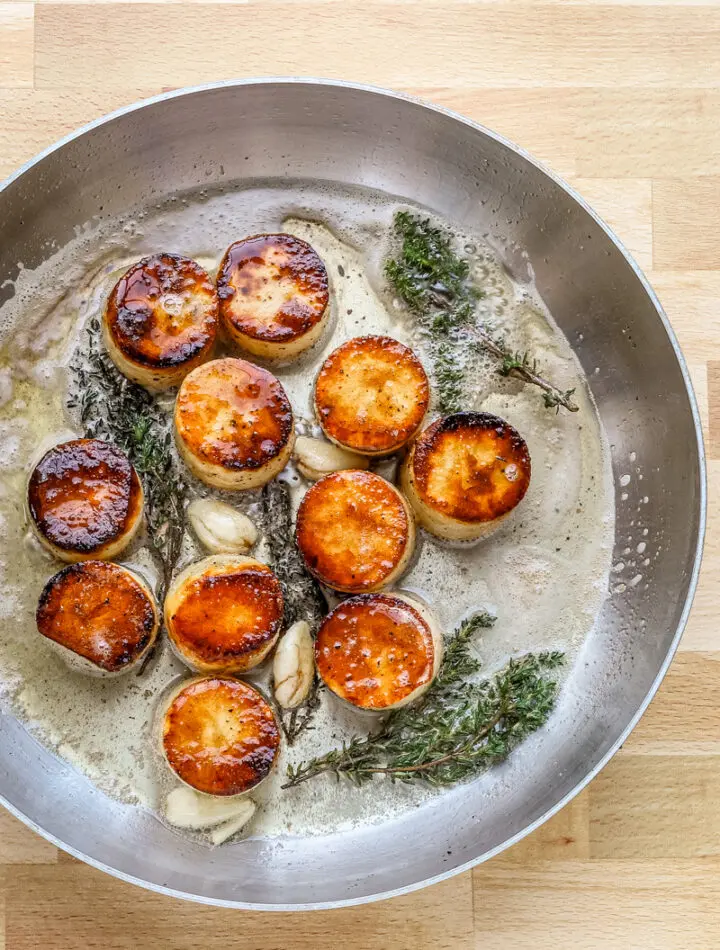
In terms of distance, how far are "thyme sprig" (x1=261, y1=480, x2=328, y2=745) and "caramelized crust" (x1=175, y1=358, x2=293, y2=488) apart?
0.11 m

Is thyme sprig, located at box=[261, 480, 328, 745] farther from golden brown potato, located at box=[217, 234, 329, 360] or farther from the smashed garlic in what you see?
golden brown potato, located at box=[217, 234, 329, 360]

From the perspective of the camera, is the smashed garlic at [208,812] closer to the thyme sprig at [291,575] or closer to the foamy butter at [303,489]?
the foamy butter at [303,489]

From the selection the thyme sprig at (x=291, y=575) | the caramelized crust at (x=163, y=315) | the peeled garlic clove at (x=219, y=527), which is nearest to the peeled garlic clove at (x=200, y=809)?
the thyme sprig at (x=291, y=575)

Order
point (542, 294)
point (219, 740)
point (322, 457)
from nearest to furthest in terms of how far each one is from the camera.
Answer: point (219, 740)
point (322, 457)
point (542, 294)

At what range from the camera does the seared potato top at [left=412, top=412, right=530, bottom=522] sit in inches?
57.8

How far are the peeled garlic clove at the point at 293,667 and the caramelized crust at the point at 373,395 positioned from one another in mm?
333

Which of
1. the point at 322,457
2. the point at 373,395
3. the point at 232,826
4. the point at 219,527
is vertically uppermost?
the point at 373,395

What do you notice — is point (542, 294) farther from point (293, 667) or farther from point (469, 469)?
point (293, 667)

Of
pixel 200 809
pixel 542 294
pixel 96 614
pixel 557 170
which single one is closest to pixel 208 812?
pixel 200 809

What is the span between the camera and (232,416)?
1451mm

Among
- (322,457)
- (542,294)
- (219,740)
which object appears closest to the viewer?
(219,740)

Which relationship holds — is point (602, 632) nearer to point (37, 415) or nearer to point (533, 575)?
point (533, 575)

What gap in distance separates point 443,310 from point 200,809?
969mm

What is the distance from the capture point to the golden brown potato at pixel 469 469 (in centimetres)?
147
